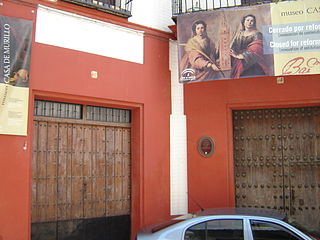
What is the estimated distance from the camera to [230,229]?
553 centimetres

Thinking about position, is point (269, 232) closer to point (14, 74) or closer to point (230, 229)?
point (230, 229)

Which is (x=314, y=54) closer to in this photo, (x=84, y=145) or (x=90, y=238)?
(x=84, y=145)

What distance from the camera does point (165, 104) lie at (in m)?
9.13

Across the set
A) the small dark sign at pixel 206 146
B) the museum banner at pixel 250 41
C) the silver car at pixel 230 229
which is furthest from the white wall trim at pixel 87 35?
the silver car at pixel 230 229

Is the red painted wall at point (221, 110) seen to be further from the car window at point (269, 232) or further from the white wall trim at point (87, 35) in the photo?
the car window at point (269, 232)

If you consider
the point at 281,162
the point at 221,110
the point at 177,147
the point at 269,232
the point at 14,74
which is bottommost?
the point at 269,232

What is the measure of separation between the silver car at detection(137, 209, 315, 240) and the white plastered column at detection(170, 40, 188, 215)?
3.34 m

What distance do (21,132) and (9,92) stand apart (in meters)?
0.71

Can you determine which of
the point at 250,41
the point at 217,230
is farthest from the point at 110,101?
the point at 217,230

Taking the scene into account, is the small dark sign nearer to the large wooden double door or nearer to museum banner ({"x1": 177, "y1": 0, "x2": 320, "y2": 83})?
the large wooden double door

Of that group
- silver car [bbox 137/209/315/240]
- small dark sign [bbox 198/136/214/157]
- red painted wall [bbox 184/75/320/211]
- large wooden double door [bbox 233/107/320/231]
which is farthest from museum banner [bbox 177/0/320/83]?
silver car [bbox 137/209/315/240]

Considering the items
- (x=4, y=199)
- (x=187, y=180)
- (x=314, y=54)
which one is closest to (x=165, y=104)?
(x=187, y=180)

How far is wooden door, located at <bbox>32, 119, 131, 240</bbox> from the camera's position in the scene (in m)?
7.64

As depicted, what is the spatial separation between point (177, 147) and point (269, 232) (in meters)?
4.01
